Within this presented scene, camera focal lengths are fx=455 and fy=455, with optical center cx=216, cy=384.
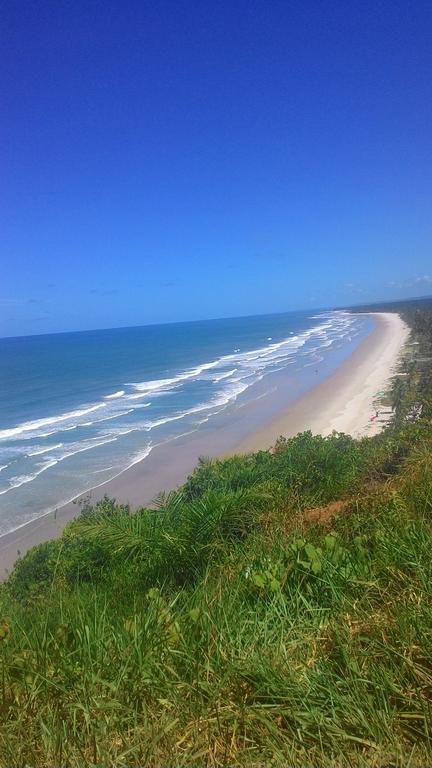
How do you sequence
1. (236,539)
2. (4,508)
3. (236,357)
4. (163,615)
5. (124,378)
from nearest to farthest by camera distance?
(163,615) < (236,539) < (4,508) < (124,378) < (236,357)

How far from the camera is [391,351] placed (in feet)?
174

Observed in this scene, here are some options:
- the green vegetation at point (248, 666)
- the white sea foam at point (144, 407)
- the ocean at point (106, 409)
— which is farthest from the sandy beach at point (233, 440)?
→ the green vegetation at point (248, 666)

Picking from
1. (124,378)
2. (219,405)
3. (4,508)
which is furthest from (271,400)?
(124,378)

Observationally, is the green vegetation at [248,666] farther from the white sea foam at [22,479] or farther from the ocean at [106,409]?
the white sea foam at [22,479]

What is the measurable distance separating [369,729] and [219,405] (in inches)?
1160

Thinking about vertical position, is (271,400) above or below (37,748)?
below

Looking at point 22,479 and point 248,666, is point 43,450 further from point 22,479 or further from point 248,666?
point 248,666

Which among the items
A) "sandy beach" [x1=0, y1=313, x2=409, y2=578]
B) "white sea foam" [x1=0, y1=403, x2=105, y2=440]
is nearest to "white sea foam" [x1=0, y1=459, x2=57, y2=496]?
"sandy beach" [x1=0, y1=313, x2=409, y2=578]

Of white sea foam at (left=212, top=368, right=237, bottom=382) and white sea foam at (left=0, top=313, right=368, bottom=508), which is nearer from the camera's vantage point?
white sea foam at (left=0, top=313, right=368, bottom=508)

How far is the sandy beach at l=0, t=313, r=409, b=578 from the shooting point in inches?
589

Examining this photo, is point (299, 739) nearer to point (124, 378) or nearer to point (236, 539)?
point (236, 539)

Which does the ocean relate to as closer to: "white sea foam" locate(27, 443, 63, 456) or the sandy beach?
"white sea foam" locate(27, 443, 63, 456)

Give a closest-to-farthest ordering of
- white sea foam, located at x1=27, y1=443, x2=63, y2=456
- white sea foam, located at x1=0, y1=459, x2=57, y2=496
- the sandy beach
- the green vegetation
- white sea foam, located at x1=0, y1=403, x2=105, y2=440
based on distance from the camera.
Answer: the green vegetation < the sandy beach < white sea foam, located at x1=0, y1=459, x2=57, y2=496 < white sea foam, located at x1=27, y1=443, x2=63, y2=456 < white sea foam, located at x1=0, y1=403, x2=105, y2=440

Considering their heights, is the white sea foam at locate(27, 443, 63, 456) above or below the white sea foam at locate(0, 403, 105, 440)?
below
